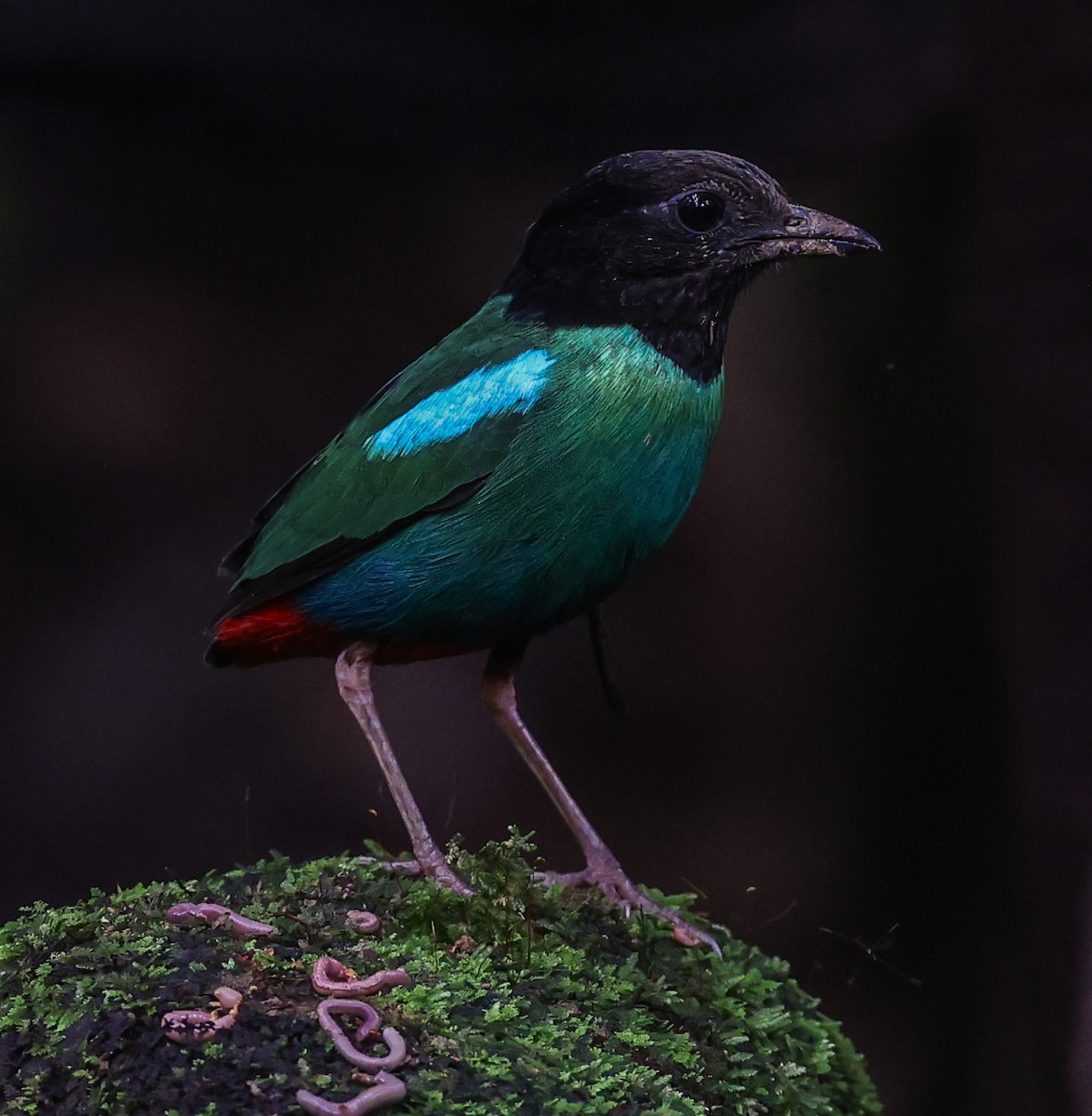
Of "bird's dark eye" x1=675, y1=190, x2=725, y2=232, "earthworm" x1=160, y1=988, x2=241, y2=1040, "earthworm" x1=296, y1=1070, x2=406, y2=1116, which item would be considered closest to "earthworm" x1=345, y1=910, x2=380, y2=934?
"earthworm" x1=160, y1=988, x2=241, y2=1040

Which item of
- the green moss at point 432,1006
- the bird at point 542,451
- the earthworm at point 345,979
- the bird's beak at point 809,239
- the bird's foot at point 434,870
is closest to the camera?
the green moss at point 432,1006

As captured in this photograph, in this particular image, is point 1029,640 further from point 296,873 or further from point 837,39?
point 296,873

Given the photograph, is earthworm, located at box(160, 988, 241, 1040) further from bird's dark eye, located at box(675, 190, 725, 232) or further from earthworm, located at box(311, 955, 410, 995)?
bird's dark eye, located at box(675, 190, 725, 232)

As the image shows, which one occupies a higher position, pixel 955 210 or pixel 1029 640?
pixel 955 210

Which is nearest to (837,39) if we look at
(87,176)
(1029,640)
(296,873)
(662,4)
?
(662,4)

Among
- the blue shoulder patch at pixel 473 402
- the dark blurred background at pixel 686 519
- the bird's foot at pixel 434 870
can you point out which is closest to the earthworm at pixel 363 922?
the bird's foot at pixel 434 870

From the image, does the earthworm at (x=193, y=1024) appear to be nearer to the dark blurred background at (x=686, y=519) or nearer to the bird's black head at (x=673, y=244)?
the bird's black head at (x=673, y=244)
